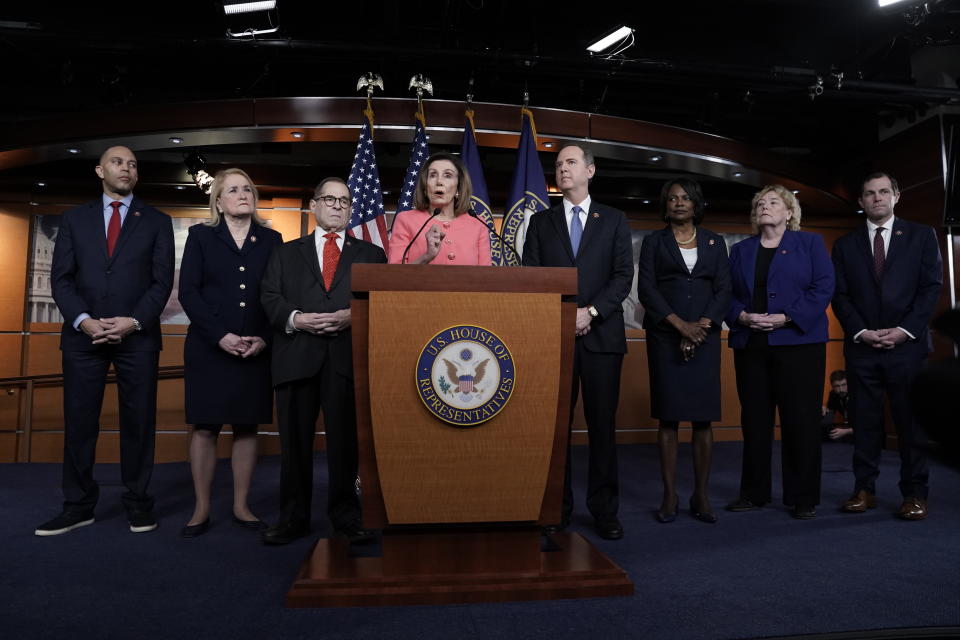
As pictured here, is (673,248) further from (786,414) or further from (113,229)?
(113,229)

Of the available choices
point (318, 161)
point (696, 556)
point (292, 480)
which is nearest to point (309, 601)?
point (292, 480)

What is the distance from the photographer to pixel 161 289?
10.5 feet

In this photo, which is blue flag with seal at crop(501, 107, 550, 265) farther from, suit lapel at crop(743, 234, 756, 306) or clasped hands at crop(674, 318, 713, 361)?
clasped hands at crop(674, 318, 713, 361)

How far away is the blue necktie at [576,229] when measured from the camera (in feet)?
10.4

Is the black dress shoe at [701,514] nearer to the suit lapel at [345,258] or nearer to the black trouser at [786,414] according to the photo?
the black trouser at [786,414]

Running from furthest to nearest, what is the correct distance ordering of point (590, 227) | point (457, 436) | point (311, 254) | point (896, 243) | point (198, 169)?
point (198, 169)
point (896, 243)
point (590, 227)
point (311, 254)
point (457, 436)

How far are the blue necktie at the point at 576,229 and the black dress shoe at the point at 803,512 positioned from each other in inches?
70.7

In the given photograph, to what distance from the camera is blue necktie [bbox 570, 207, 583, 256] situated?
3.16 m

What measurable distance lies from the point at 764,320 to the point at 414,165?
8.51 ft

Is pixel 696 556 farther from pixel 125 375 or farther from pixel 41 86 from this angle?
pixel 41 86

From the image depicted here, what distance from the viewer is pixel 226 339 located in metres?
2.97

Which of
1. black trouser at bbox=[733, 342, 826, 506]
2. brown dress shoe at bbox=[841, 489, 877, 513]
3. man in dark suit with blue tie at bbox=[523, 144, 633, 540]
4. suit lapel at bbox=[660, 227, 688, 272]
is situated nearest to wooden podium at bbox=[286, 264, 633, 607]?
man in dark suit with blue tie at bbox=[523, 144, 633, 540]

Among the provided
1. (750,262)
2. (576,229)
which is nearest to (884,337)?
(750,262)

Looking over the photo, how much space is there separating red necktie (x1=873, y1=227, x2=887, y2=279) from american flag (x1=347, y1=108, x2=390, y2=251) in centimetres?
295
